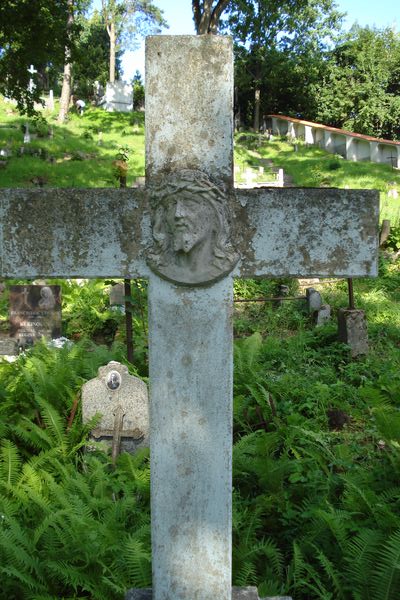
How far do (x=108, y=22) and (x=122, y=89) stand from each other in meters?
8.92

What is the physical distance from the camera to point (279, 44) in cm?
4166

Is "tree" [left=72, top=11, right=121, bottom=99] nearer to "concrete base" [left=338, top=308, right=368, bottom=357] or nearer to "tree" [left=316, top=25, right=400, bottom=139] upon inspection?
"tree" [left=316, top=25, right=400, bottom=139]

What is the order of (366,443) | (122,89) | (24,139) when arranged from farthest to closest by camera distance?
(122,89), (24,139), (366,443)

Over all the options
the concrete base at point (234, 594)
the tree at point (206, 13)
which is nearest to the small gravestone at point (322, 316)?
the concrete base at point (234, 594)

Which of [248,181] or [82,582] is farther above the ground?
[248,181]

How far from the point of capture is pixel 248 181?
20125 millimetres

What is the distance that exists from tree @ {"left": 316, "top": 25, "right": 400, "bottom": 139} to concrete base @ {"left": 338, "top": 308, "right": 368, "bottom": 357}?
105 feet

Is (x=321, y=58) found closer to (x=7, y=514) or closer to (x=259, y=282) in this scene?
(x=259, y=282)

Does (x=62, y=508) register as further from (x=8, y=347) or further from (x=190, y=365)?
(x=8, y=347)

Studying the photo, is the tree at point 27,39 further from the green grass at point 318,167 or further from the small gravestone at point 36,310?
the green grass at point 318,167

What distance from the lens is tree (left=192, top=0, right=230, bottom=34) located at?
24.4 meters

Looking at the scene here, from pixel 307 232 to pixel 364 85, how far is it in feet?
127

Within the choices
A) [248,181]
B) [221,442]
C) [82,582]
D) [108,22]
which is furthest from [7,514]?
[108,22]

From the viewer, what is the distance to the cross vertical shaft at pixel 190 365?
2.22m
